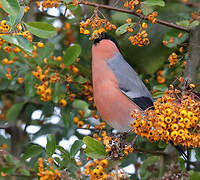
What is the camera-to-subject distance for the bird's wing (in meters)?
3.25

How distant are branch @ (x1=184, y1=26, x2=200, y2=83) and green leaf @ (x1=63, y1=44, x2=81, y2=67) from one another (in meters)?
0.78

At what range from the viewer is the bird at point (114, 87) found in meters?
3.25

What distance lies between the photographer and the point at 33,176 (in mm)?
2732

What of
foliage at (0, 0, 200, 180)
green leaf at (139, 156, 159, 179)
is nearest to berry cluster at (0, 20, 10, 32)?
foliage at (0, 0, 200, 180)

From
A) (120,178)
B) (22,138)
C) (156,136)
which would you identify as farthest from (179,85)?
(22,138)

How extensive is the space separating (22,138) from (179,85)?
4.76ft

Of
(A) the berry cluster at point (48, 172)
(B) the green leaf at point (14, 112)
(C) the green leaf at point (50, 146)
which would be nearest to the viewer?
(A) the berry cluster at point (48, 172)

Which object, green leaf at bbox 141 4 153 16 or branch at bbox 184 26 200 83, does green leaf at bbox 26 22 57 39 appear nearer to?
green leaf at bbox 141 4 153 16

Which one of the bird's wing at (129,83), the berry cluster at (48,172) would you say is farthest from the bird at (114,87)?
the berry cluster at (48,172)

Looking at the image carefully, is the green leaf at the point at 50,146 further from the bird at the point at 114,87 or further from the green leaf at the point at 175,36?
the green leaf at the point at 175,36

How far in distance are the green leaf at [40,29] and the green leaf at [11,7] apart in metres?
0.21

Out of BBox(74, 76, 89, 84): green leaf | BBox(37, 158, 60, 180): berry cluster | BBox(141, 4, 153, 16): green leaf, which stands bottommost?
BBox(37, 158, 60, 180): berry cluster

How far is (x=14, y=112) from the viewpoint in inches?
144

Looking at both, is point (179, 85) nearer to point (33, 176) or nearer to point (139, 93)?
point (139, 93)
